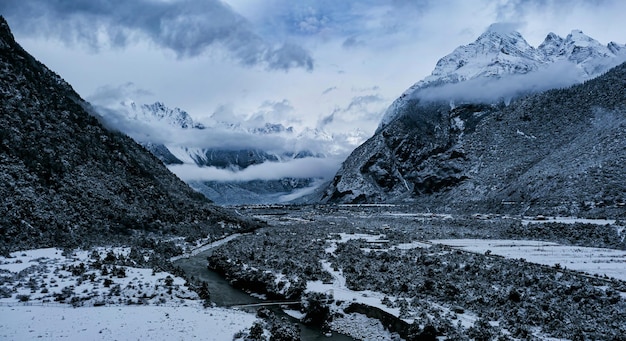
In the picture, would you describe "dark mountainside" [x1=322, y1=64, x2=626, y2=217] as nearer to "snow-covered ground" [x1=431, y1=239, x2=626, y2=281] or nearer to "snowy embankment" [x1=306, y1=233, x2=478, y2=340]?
"snow-covered ground" [x1=431, y1=239, x2=626, y2=281]

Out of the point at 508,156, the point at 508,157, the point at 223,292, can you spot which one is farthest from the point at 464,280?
the point at 508,156

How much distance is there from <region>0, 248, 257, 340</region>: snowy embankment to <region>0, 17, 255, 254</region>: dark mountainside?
21.8 feet

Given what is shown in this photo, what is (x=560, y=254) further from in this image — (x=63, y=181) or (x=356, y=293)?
(x=63, y=181)

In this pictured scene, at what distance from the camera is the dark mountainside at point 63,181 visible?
4322cm

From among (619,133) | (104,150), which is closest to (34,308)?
(104,150)

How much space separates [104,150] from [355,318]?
55.6m

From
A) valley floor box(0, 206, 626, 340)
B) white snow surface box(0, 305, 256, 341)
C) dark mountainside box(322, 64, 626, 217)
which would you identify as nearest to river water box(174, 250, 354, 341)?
valley floor box(0, 206, 626, 340)

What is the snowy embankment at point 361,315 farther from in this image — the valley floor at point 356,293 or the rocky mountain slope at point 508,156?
the rocky mountain slope at point 508,156

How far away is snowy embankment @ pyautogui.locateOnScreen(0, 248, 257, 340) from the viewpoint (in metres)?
22.0

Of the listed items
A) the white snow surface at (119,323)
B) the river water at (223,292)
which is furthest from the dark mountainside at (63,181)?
the white snow surface at (119,323)

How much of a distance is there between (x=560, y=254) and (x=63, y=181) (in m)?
55.9

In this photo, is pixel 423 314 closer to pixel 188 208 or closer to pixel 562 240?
pixel 562 240

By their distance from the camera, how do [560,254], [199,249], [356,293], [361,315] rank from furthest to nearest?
[199,249] → [560,254] → [356,293] → [361,315]

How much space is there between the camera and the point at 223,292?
36.5 metres
